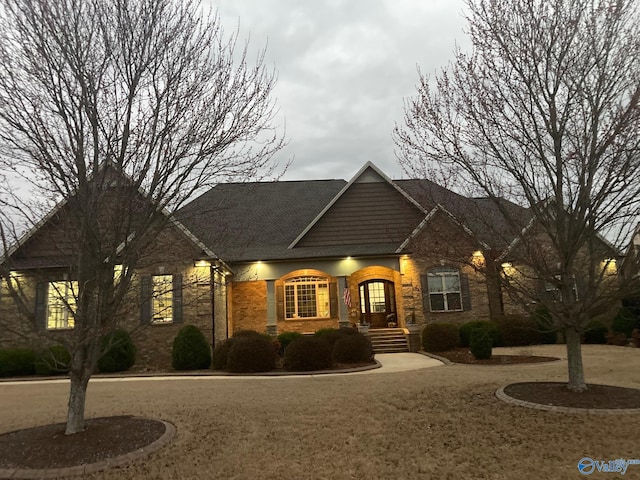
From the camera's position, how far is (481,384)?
9.27 meters

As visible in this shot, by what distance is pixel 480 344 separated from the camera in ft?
46.3

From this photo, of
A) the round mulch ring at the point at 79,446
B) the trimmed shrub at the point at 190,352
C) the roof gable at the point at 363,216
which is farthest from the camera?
the roof gable at the point at 363,216

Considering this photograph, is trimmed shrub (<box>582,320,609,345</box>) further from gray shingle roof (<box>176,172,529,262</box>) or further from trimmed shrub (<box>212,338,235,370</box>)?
trimmed shrub (<box>212,338,235,370</box>)

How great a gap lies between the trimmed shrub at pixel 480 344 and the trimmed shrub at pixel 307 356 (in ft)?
14.7

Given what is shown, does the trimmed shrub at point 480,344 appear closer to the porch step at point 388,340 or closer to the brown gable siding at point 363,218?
Answer: the porch step at point 388,340

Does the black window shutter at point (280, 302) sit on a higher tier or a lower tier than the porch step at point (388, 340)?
higher

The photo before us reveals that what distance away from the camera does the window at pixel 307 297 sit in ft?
65.6

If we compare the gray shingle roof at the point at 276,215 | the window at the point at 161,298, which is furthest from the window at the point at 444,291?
the window at the point at 161,298

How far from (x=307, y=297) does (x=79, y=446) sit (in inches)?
572

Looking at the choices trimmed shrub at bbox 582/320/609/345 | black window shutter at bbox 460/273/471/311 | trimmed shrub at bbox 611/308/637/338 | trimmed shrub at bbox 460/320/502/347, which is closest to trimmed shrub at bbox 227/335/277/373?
trimmed shrub at bbox 460/320/502/347

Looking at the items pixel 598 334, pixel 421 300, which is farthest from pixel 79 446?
pixel 598 334

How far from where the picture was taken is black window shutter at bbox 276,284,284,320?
1966 centimetres

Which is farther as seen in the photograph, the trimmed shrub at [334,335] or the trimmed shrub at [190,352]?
the trimmed shrub at [334,335]

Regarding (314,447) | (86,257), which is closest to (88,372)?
(86,257)
